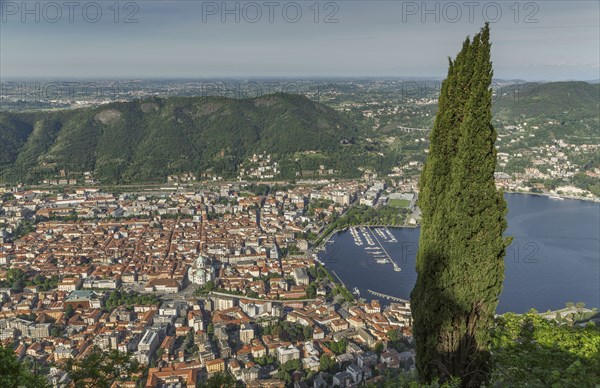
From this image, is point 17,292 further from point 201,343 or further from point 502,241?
point 502,241

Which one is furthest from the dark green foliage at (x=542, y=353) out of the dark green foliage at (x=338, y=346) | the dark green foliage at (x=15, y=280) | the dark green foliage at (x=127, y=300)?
the dark green foliage at (x=15, y=280)

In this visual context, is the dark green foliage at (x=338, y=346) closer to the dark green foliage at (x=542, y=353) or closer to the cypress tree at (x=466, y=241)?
the cypress tree at (x=466, y=241)

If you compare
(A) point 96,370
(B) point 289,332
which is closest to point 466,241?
(A) point 96,370

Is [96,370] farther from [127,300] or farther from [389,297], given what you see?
[389,297]

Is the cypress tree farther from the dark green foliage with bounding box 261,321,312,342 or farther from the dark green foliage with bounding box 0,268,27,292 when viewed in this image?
the dark green foliage with bounding box 0,268,27,292

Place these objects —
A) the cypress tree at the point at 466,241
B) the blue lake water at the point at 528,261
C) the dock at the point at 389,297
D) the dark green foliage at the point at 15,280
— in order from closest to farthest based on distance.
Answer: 1. the cypress tree at the point at 466,241
2. the dock at the point at 389,297
3. the blue lake water at the point at 528,261
4. the dark green foliage at the point at 15,280

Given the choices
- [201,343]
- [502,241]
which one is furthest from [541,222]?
[502,241]
